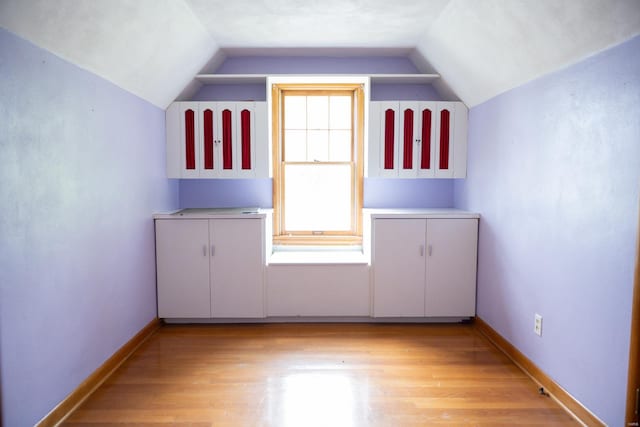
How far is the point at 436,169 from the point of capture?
375 cm

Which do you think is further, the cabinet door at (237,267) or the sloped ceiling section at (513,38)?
the cabinet door at (237,267)

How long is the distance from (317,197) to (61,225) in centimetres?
247

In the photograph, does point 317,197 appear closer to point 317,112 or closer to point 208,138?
point 317,112

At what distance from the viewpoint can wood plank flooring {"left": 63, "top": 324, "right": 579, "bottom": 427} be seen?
7.12 feet

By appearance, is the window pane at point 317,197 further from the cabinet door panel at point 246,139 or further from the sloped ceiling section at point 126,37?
the sloped ceiling section at point 126,37

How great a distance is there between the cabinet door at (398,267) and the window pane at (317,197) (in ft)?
2.40

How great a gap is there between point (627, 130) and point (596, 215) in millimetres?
459

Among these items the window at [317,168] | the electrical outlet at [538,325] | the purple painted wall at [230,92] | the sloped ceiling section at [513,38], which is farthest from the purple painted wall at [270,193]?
the electrical outlet at [538,325]

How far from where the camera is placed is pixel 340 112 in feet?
13.3

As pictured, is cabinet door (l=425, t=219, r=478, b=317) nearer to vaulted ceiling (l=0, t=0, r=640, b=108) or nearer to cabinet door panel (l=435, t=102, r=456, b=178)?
cabinet door panel (l=435, t=102, r=456, b=178)

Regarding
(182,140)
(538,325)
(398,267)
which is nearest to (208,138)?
(182,140)

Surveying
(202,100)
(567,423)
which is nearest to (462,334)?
(567,423)

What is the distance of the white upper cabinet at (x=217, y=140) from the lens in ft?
12.0

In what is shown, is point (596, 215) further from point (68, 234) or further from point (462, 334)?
point (68, 234)
